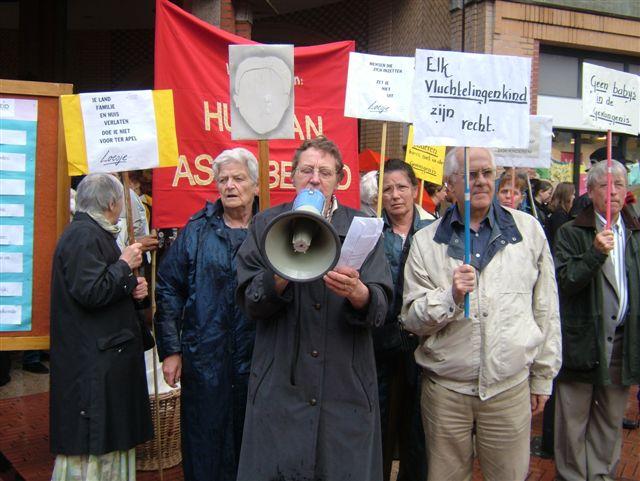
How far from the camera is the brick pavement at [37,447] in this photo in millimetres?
4527

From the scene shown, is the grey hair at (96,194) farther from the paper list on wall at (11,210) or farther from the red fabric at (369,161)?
the red fabric at (369,161)

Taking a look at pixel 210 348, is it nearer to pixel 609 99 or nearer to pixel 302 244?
pixel 302 244

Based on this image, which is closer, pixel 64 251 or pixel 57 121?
pixel 64 251

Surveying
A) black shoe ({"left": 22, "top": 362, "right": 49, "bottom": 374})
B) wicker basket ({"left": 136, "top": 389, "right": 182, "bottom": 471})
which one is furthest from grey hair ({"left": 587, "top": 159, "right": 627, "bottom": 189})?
black shoe ({"left": 22, "top": 362, "right": 49, "bottom": 374})

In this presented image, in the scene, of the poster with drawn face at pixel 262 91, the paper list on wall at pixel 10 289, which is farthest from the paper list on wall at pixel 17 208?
the poster with drawn face at pixel 262 91

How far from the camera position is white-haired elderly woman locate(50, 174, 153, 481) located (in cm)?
332

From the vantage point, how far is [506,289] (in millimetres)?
2984

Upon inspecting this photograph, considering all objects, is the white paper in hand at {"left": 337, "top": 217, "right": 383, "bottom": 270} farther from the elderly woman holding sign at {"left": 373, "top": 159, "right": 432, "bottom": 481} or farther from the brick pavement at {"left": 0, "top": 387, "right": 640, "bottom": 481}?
the brick pavement at {"left": 0, "top": 387, "right": 640, "bottom": 481}

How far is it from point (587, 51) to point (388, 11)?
11.5 ft

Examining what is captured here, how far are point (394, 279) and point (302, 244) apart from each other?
1.43 meters

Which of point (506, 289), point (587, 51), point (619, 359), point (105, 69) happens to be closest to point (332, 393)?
point (506, 289)

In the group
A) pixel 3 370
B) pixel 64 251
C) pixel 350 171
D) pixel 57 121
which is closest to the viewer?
pixel 64 251

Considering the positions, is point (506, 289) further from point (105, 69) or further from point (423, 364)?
point (105, 69)

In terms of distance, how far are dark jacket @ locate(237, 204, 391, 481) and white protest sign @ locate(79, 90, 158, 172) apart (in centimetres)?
146
